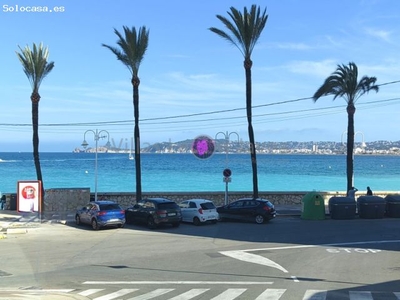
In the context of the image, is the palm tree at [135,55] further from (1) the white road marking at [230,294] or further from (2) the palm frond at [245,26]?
(1) the white road marking at [230,294]

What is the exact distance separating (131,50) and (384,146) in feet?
531

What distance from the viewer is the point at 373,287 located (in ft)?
35.9

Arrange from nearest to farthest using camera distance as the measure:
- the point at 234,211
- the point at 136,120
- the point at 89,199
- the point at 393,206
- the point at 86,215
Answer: the point at 86,215
the point at 234,211
the point at 393,206
the point at 136,120
the point at 89,199

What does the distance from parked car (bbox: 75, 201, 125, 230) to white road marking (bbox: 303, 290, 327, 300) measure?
1570 cm

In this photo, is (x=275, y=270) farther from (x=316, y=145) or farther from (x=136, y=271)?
(x=316, y=145)

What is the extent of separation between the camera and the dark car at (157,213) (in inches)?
957

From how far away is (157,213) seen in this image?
24.3m

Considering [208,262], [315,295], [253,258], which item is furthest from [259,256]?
[315,295]

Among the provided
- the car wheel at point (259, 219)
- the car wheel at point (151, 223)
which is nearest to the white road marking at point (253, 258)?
the car wheel at point (151, 223)

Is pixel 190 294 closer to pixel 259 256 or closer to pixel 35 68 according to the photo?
pixel 259 256

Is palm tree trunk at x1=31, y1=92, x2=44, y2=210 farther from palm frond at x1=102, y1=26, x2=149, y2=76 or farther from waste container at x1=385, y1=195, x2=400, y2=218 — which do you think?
waste container at x1=385, y1=195, x2=400, y2=218

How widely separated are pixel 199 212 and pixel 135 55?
12235 millimetres

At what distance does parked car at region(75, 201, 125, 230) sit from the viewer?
24.2 metres

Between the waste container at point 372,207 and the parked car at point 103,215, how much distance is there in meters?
14.8
